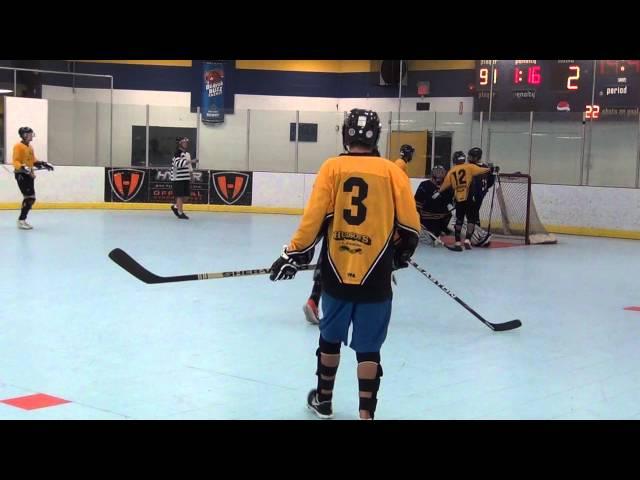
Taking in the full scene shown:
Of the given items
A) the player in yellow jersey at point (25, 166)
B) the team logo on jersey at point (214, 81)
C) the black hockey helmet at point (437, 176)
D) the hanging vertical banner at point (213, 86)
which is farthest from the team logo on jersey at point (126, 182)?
the black hockey helmet at point (437, 176)

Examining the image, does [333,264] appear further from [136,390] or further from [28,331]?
[28,331]

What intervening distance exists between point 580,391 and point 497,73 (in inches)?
506

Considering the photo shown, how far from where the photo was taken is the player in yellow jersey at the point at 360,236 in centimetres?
364

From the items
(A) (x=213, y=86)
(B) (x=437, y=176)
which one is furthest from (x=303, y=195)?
(B) (x=437, y=176)

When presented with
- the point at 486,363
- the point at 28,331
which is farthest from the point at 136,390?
the point at 486,363

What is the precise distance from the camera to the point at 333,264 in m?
3.72

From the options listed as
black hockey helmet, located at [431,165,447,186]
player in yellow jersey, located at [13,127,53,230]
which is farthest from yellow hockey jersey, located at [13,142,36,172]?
black hockey helmet, located at [431,165,447,186]

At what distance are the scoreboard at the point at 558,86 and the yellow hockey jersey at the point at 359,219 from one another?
12.4 meters

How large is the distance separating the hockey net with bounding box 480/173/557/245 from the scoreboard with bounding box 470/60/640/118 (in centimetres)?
264

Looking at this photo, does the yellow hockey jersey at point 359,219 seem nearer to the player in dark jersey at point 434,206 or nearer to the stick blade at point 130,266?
the stick blade at point 130,266

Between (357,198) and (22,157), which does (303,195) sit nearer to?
(22,157)

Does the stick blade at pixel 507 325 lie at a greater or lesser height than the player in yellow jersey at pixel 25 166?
lesser

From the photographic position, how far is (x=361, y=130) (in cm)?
369
